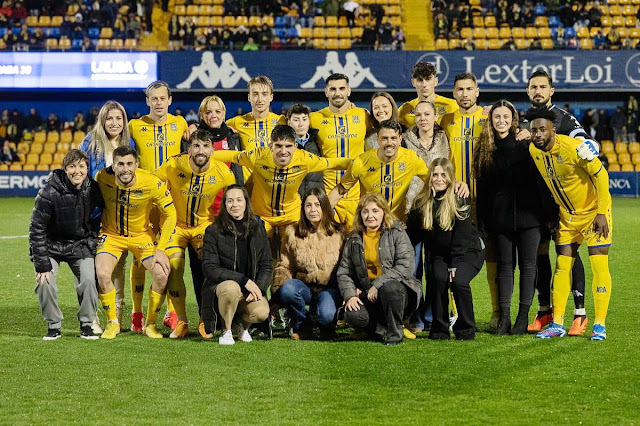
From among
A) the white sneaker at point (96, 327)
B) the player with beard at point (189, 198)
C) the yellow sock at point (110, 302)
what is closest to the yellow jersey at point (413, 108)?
the player with beard at point (189, 198)

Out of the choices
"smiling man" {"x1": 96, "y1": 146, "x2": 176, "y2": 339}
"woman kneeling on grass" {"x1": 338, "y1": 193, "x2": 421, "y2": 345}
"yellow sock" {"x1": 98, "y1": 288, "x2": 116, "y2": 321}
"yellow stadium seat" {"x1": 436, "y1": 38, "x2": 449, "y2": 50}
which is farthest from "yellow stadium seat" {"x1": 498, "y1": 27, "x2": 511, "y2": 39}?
"yellow sock" {"x1": 98, "y1": 288, "x2": 116, "y2": 321}

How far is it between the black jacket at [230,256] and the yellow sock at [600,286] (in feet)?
7.69

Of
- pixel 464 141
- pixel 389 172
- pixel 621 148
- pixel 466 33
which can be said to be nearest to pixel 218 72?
pixel 466 33

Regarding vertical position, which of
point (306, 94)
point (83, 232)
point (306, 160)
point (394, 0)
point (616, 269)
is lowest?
point (616, 269)

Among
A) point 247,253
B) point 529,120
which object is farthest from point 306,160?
point 529,120

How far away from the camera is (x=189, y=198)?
7.32m

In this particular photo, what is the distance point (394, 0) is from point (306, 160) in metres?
20.7

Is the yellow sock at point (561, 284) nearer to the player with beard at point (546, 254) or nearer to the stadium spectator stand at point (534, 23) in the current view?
the player with beard at point (546, 254)

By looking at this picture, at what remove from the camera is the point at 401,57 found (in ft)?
81.2

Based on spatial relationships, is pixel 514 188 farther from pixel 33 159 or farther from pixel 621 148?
pixel 33 159

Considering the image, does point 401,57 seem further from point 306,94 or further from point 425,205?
point 425,205

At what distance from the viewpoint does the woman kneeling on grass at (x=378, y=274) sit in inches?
266

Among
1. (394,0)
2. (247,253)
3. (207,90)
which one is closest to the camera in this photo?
(247,253)

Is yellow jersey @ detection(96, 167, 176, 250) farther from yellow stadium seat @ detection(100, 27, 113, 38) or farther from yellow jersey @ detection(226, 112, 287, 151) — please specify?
yellow stadium seat @ detection(100, 27, 113, 38)
